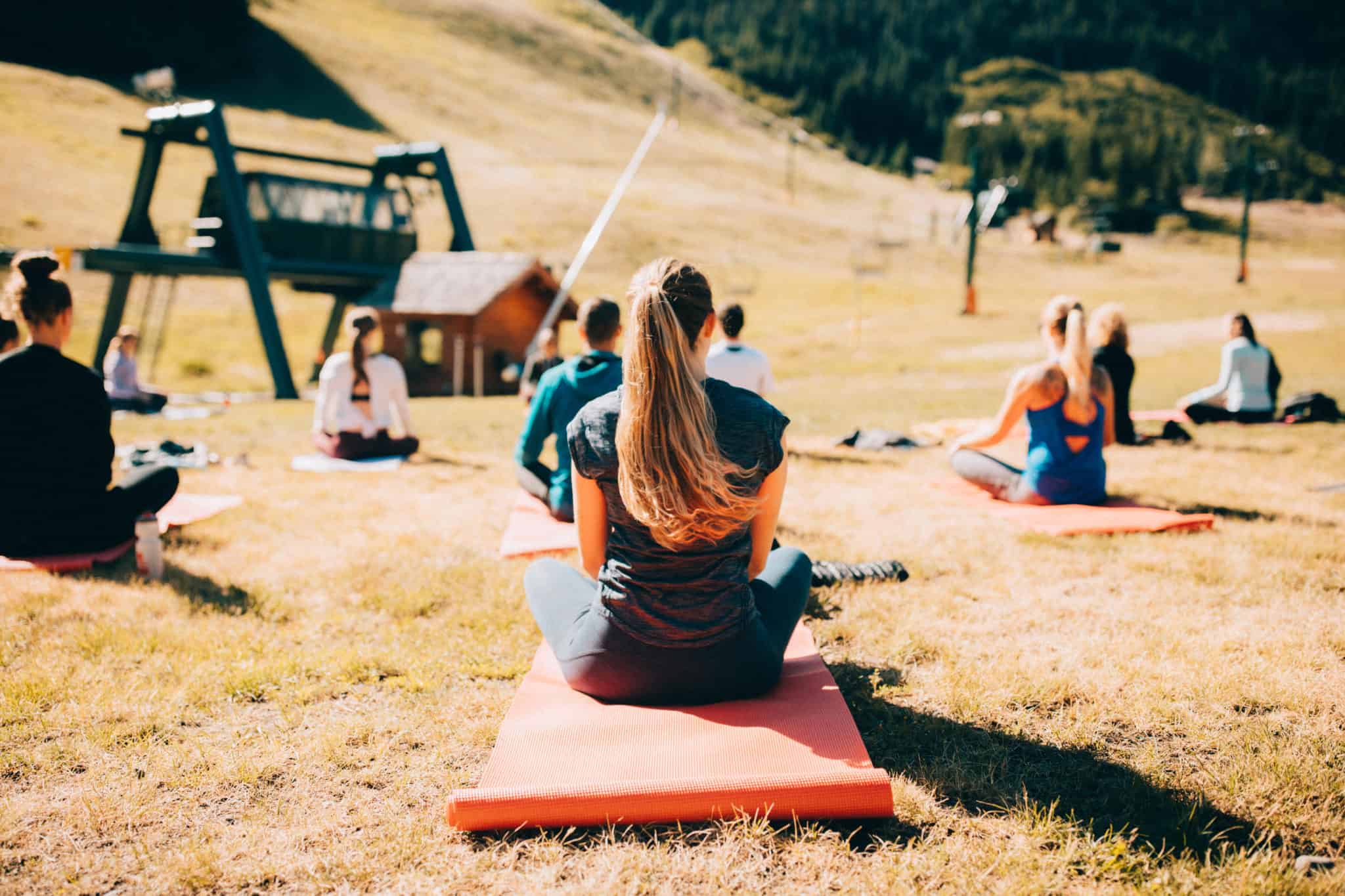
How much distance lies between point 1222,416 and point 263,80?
7789 centimetres

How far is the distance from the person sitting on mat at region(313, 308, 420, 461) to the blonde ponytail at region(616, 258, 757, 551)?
22.2ft

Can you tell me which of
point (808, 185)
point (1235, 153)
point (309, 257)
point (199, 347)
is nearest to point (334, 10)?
point (808, 185)

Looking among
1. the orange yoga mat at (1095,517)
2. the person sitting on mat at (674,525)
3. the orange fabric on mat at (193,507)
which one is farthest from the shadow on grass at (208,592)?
the orange yoga mat at (1095,517)

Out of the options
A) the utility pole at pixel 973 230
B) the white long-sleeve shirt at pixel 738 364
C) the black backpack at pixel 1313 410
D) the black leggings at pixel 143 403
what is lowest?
the black leggings at pixel 143 403

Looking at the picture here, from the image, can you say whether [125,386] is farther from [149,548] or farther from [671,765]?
[671,765]

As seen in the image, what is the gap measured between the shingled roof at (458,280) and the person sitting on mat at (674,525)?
57.3 feet

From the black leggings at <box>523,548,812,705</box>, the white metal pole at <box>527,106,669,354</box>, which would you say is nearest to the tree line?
the white metal pole at <box>527,106,669,354</box>

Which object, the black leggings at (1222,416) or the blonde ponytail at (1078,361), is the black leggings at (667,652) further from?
the black leggings at (1222,416)

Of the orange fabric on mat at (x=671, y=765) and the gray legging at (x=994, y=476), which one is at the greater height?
the gray legging at (x=994, y=476)

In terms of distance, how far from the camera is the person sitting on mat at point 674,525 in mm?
3041

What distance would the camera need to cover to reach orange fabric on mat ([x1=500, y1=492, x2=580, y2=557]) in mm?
5914

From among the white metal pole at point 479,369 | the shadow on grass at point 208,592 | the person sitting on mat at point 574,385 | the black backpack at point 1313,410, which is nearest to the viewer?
the shadow on grass at point 208,592

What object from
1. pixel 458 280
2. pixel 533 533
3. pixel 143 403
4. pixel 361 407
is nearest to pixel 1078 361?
pixel 533 533

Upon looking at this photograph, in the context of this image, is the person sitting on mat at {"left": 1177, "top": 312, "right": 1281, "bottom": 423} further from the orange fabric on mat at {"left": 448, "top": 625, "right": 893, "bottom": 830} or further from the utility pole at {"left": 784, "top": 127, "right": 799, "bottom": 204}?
the utility pole at {"left": 784, "top": 127, "right": 799, "bottom": 204}
